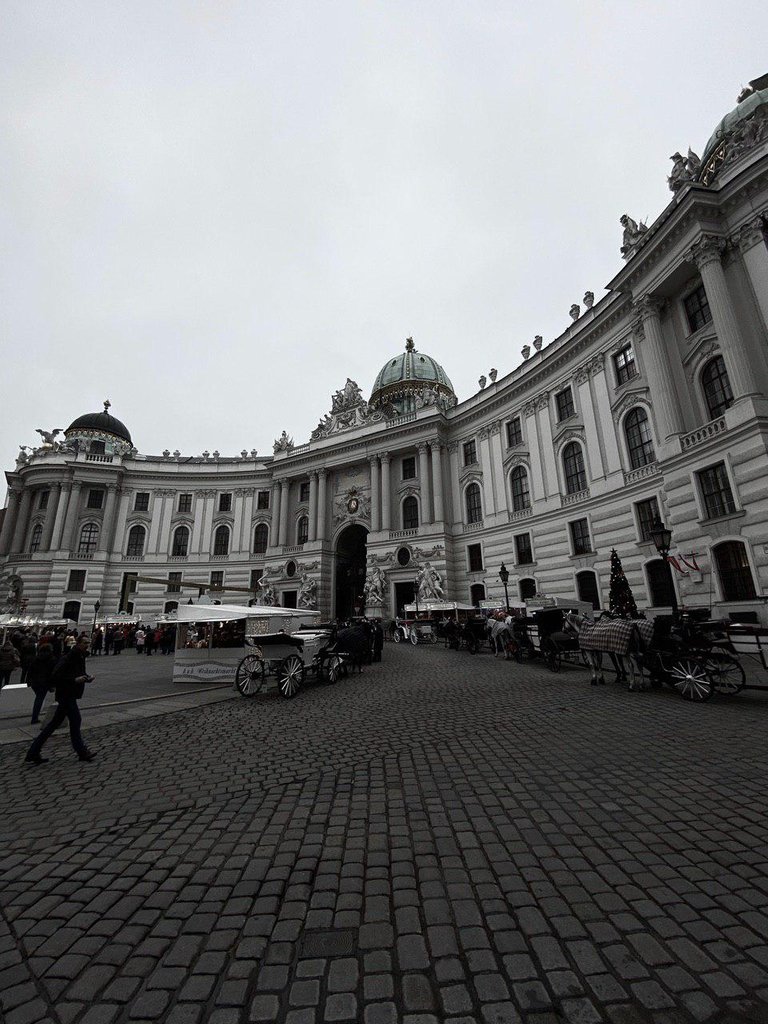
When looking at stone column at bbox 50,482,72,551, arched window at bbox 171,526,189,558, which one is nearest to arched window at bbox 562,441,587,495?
arched window at bbox 171,526,189,558

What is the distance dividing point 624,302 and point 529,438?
9028 mm

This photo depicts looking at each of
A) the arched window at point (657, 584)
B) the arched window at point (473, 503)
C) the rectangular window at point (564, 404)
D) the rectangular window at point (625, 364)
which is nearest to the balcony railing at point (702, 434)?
the arched window at point (657, 584)

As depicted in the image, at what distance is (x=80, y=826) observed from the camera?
3877 mm

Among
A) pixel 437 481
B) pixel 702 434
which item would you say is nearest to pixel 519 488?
pixel 437 481

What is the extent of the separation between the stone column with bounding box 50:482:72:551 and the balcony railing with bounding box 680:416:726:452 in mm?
47769

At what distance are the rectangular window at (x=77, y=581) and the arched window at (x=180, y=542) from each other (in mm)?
7598

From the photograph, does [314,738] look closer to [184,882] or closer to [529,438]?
[184,882]

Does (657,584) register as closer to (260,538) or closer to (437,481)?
(437,481)

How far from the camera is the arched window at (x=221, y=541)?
44.1 m

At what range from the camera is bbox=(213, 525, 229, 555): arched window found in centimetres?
4409

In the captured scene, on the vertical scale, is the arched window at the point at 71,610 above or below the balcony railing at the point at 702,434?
below

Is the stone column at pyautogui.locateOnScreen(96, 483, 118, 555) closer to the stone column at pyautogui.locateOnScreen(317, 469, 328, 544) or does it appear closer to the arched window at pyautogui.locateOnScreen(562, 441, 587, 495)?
the stone column at pyautogui.locateOnScreen(317, 469, 328, 544)

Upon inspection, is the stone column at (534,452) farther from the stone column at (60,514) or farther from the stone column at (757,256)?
the stone column at (60,514)

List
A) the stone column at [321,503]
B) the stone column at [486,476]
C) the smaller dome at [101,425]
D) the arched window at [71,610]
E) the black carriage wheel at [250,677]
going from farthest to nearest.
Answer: the smaller dome at [101,425] < the stone column at [321,503] < the arched window at [71,610] < the stone column at [486,476] < the black carriage wheel at [250,677]
